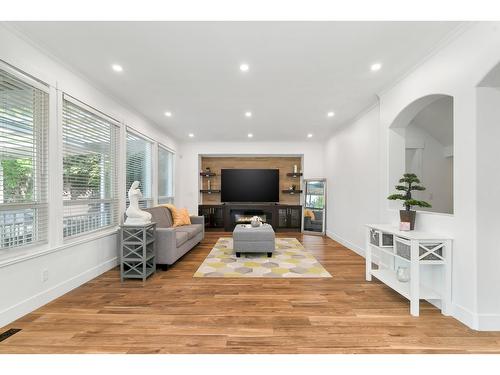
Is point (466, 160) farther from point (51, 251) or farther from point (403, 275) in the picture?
point (51, 251)

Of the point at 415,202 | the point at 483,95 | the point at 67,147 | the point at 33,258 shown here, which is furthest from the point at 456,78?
the point at 33,258

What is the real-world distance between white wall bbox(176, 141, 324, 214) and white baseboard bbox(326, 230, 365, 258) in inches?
71.2

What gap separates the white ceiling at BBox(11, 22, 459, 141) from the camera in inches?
87.1

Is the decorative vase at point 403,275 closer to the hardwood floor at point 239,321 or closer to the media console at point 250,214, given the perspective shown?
the hardwood floor at point 239,321

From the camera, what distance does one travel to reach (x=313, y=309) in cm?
245

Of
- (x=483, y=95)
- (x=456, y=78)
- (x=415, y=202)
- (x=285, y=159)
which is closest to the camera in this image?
(x=483, y=95)

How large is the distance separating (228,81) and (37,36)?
1989mm

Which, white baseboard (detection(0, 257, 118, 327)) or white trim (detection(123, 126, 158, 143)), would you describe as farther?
white trim (detection(123, 126, 158, 143))

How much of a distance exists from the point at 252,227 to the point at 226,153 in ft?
10.6

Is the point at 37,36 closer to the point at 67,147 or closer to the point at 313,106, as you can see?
the point at 67,147

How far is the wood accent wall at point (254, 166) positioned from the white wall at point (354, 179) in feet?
4.05

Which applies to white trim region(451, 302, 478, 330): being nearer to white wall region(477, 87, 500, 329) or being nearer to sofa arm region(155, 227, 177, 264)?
white wall region(477, 87, 500, 329)

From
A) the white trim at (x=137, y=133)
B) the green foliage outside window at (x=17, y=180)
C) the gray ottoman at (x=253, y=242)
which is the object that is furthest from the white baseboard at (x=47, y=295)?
the white trim at (x=137, y=133)

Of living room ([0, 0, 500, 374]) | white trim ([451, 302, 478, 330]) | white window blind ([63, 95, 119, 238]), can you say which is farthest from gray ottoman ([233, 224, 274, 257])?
white trim ([451, 302, 478, 330])
